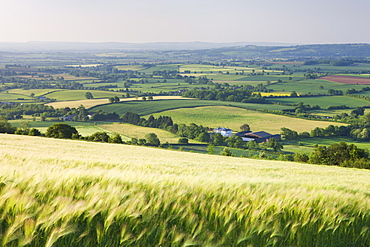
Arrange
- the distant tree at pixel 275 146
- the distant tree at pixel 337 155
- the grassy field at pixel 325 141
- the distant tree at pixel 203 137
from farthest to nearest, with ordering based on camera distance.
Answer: the distant tree at pixel 203 137, the grassy field at pixel 325 141, the distant tree at pixel 275 146, the distant tree at pixel 337 155

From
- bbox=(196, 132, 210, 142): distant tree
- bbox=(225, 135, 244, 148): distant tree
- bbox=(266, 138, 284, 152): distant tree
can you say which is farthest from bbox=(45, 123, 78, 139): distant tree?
bbox=(266, 138, 284, 152): distant tree

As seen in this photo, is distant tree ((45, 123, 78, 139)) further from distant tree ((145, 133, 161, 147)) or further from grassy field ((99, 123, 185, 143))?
grassy field ((99, 123, 185, 143))

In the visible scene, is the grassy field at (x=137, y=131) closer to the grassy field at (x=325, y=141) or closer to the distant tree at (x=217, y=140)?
the distant tree at (x=217, y=140)

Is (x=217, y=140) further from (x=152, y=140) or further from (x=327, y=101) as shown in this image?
(x=327, y=101)

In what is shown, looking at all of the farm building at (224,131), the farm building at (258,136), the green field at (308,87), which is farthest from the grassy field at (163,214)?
the green field at (308,87)

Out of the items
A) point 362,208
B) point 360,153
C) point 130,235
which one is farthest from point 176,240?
point 360,153

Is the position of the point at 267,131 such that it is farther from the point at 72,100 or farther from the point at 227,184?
the point at 227,184

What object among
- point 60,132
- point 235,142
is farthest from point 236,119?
point 60,132
